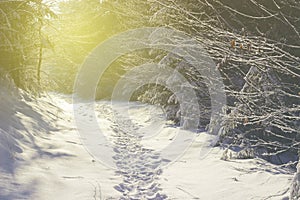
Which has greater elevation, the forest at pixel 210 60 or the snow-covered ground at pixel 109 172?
the forest at pixel 210 60

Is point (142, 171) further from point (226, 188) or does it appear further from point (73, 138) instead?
point (73, 138)

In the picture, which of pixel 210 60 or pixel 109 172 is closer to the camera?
pixel 109 172

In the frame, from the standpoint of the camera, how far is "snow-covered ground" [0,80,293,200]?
4543 mm

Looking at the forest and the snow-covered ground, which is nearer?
the forest

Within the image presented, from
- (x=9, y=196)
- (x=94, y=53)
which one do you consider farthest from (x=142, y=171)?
(x=94, y=53)

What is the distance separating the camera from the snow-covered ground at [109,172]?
4543 millimetres

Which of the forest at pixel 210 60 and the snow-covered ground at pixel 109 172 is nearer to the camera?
the forest at pixel 210 60

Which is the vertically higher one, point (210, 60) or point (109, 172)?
point (210, 60)

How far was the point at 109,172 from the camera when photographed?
19.3ft

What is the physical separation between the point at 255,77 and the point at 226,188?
6.91 feet

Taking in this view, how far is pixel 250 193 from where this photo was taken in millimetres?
4516

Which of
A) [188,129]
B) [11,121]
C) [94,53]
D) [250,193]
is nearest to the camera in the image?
[250,193]

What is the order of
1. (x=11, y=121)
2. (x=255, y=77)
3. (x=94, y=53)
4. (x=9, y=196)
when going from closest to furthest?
(x=9, y=196)
(x=255, y=77)
(x=11, y=121)
(x=94, y=53)

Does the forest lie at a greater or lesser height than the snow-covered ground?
greater
